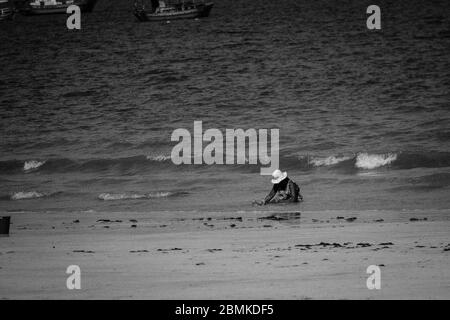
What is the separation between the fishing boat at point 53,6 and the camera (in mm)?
Answer: 150812

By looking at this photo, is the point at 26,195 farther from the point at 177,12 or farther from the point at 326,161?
the point at 177,12

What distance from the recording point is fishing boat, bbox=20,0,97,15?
151 m

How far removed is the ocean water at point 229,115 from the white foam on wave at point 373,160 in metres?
0.07

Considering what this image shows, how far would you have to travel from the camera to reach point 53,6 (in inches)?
5969

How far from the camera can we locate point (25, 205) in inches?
925

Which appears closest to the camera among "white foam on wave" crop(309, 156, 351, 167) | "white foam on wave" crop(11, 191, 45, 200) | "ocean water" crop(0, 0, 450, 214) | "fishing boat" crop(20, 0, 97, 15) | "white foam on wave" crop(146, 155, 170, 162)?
"ocean water" crop(0, 0, 450, 214)

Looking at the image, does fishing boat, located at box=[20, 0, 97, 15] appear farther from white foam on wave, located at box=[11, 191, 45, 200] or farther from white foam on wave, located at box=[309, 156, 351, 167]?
white foam on wave, located at box=[11, 191, 45, 200]

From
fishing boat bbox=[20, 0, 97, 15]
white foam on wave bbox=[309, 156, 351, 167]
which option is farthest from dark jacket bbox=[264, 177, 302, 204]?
fishing boat bbox=[20, 0, 97, 15]

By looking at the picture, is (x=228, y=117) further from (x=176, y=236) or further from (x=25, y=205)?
(x=176, y=236)

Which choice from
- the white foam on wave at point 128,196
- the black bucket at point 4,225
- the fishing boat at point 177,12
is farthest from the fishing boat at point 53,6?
the black bucket at point 4,225

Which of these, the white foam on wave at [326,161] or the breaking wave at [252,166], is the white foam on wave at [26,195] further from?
the white foam on wave at [326,161]

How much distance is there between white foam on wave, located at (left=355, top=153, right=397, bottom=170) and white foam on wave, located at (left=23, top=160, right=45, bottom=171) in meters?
11.1
